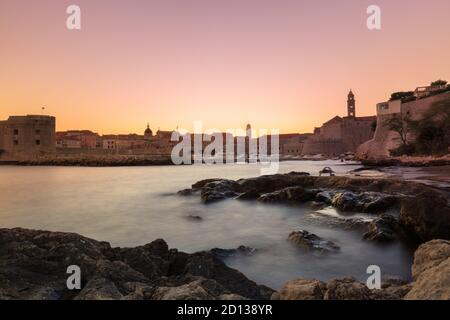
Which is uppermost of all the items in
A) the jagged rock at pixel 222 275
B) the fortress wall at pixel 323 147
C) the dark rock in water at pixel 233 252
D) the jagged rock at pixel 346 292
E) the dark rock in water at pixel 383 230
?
the fortress wall at pixel 323 147

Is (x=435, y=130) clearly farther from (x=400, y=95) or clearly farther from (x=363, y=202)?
(x=363, y=202)

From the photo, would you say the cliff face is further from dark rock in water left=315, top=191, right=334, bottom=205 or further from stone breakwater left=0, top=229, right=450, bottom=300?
stone breakwater left=0, top=229, right=450, bottom=300

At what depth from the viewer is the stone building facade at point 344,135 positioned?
277 ft

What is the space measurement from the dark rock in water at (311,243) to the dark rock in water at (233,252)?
111cm

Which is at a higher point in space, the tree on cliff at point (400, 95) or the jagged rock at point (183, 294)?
the tree on cliff at point (400, 95)

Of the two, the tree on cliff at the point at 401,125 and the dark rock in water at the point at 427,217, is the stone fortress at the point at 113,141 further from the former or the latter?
the dark rock in water at the point at 427,217

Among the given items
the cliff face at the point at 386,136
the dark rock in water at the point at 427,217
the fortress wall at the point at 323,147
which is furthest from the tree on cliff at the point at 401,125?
the fortress wall at the point at 323,147

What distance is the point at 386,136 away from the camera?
Result: 5047 cm

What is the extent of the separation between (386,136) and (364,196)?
45.4 m

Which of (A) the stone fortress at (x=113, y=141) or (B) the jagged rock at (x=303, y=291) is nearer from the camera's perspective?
(B) the jagged rock at (x=303, y=291)

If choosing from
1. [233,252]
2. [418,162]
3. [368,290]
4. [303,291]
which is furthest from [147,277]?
[418,162]

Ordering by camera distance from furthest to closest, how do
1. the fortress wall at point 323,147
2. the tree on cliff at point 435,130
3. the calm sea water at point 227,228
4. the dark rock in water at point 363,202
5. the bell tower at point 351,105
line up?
1. the fortress wall at point 323,147
2. the bell tower at point 351,105
3. the tree on cliff at point 435,130
4. the dark rock in water at point 363,202
5. the calm sea water at point 227,228

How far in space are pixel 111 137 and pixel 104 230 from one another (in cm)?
11084
